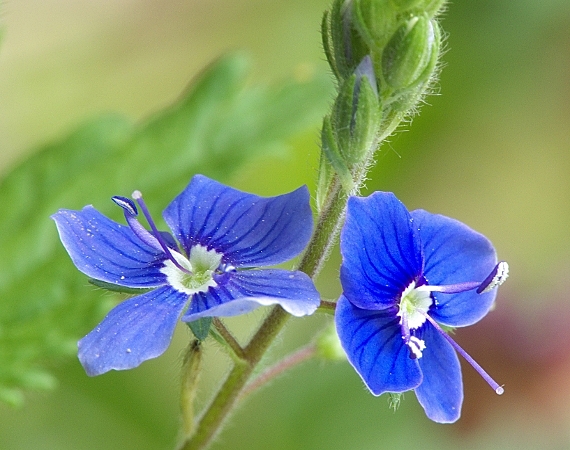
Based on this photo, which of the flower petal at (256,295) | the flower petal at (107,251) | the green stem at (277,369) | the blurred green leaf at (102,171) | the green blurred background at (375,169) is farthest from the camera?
the green blurred background at (375,169)

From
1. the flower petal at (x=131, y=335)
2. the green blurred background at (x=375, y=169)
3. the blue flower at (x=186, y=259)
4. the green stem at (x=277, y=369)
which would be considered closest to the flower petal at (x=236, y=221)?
the blue flower at (x=186, y=259)

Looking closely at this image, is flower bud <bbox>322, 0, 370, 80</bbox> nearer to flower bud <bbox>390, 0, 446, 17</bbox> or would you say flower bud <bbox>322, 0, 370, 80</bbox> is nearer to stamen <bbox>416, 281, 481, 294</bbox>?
flower bud <bbox>390, 0, 446, 17</bbox>

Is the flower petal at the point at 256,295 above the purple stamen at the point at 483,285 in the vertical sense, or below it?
above

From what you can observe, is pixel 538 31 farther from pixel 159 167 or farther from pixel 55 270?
pixel 55 270

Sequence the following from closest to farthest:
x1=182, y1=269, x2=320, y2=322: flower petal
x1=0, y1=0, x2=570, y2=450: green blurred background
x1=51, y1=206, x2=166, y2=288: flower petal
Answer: x1=182, y1=269, x2=320, y2=322: flower petal, x1=51, y1=206, x2=166, y2=288: flower petal, x1=0, y1=0, x2=570, y2=450: green blurred background

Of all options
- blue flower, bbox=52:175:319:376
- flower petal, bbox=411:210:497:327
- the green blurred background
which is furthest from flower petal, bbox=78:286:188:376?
the green blurred background

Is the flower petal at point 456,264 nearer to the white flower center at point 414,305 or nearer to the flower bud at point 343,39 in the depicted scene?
the white flower center at point 414,305

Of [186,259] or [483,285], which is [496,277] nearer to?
[483,285]

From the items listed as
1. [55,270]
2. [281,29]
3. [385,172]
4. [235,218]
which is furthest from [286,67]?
[235,218]

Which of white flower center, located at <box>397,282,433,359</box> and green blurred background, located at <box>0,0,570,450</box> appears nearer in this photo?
white flower center, located at <box>397,282,433,359</box>
